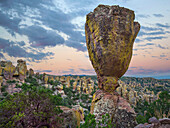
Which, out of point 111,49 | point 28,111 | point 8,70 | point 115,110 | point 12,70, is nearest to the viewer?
point 28,111

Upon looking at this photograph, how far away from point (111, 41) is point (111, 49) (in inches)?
30.0

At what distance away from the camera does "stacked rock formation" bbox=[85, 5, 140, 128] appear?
10328 millimetres

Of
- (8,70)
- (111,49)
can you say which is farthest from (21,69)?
(111,49)

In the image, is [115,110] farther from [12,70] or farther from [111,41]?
[12,70]

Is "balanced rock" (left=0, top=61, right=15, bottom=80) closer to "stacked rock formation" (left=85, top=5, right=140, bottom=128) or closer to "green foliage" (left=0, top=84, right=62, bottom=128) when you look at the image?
"green foliage" (left=0, top=84, right=62, bottom=128)

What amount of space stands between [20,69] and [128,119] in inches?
1943

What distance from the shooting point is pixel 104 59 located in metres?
10.7

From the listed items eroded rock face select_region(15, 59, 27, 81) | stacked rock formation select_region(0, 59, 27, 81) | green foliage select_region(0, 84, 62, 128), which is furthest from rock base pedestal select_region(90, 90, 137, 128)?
eroded rock face select_region(15, 59, 27, 81)

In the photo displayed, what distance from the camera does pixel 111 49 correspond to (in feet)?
34.3

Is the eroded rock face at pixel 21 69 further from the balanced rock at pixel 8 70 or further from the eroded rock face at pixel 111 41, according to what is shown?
the eroded rock face at pixel 111 41

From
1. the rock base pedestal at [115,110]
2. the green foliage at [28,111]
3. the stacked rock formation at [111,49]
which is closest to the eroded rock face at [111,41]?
the stacked rock formation at [111,49]

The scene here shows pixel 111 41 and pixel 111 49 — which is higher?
pixel 111 41

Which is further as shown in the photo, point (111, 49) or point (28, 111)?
point (111, 49)

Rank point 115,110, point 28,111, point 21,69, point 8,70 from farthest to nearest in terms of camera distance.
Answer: point 21,69, point 8,70, point 115,110, point 28,111
